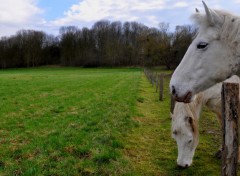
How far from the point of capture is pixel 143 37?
71.1m

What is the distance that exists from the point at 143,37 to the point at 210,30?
228 feet

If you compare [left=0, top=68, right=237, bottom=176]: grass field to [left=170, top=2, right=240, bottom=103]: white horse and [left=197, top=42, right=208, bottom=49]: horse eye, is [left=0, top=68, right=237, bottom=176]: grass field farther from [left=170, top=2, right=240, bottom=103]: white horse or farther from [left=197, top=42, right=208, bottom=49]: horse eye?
[left=197, top=42, right=208, bottom=49]: horse eye

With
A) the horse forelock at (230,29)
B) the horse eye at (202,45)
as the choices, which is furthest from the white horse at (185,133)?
the horse forelock at (230,29)

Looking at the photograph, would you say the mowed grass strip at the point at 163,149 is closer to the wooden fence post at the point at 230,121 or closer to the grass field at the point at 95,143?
the grass field at the point at 95,143

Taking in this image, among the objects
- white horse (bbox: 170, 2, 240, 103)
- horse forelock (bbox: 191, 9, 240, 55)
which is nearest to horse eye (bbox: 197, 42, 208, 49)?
white horse (bbox: 170, 2, 240, 103)

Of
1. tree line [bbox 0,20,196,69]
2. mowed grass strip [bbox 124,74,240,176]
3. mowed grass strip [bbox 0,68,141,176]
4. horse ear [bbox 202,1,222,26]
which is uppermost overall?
tree line [bbox 0,20,196,69]

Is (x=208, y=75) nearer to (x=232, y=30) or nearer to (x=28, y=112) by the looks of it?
(x=232, y=30)

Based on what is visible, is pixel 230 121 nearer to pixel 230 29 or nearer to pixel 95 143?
pixel 230 29

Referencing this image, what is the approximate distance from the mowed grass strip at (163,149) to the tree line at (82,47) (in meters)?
57.6

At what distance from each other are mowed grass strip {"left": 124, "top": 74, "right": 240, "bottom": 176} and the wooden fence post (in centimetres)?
204

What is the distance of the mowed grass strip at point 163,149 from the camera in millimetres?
5285

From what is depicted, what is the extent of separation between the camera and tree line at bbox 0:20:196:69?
259 ft

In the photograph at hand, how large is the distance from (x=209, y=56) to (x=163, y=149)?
4028 millimetres

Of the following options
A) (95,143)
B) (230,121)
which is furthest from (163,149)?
(230,121)
